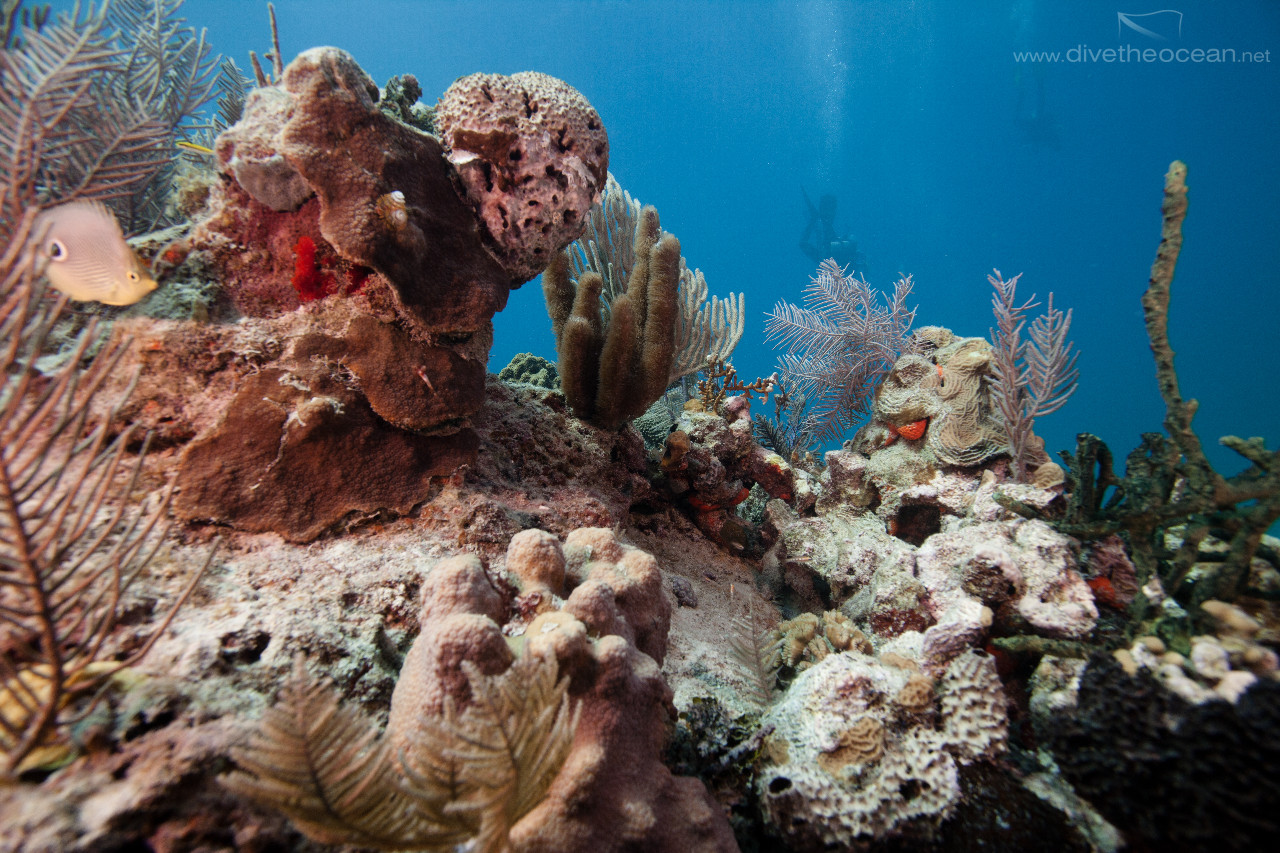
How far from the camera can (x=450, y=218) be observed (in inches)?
98.7

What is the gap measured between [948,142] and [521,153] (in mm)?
102843

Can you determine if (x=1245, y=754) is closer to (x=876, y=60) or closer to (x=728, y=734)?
(x=728, y=734)

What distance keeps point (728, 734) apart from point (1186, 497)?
215 cm

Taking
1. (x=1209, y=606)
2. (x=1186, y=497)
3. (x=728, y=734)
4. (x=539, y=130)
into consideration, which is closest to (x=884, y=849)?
(x=728, y=734)

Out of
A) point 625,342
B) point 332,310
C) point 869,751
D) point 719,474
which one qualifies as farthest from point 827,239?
point 869,751

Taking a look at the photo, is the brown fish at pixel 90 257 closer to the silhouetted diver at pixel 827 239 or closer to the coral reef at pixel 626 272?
the coral reef at pixel 626 272

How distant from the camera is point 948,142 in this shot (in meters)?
79.3

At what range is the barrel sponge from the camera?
2482mm

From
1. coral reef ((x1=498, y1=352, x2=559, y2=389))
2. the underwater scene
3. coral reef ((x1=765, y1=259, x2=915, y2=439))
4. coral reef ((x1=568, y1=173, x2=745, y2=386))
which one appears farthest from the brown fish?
coral reef ((x1=765, y1=259, x2=915, y2=439))

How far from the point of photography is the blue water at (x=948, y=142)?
182 ft

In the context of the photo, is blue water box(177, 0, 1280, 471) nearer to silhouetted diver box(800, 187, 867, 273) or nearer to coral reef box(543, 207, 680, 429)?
silhouetted diver box(800, 187, 867, 273)

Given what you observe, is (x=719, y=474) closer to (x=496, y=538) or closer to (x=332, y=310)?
(x=496, y=538)

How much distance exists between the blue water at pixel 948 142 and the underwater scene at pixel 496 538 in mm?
51679

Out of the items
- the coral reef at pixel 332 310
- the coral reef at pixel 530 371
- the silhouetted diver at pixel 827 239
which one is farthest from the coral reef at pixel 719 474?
the silhouetted diver at pixel 827 239
